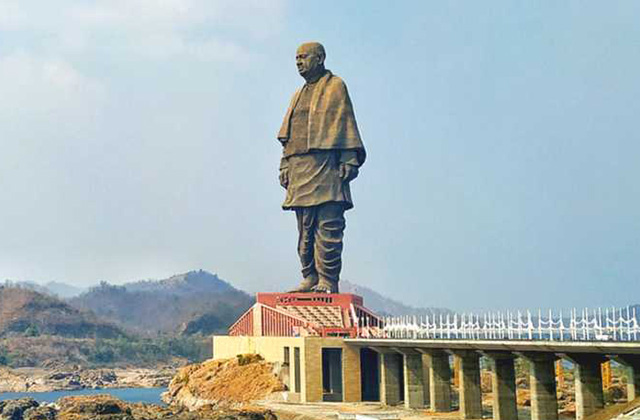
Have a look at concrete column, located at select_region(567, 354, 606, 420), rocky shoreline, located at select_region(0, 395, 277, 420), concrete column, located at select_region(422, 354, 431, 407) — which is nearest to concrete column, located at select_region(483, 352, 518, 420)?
concrete column, located at select_region(567, 354, 606, 420)

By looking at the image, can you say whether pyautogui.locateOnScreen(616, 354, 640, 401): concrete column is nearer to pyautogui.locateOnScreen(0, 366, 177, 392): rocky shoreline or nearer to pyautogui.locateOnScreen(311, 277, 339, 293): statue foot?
pyautogui.locateOnScreen(311, 277, 339, 293): statue foot

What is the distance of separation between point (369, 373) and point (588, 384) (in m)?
31.1

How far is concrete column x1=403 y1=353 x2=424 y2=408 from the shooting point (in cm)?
7144

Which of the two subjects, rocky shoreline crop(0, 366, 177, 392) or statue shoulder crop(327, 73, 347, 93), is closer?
statue shoulder crop(327, 73, 347, 93)

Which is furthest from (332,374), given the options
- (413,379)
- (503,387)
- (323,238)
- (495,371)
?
(503,387)

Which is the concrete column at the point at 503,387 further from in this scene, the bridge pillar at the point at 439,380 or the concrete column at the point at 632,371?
the concrete column at the point at 632,371

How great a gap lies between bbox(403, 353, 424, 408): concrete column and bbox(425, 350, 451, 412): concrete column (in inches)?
121

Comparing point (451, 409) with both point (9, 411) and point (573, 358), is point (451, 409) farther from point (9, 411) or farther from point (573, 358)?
point (9, 411)

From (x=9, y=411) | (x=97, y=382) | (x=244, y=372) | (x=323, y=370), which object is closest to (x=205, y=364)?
(x=244, y=372)

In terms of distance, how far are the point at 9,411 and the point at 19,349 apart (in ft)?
335

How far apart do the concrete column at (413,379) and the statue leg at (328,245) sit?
865 inches

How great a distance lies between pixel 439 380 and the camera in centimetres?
6819

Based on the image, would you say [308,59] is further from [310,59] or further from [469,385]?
[469,385]

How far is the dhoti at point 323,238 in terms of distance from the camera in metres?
92.8
